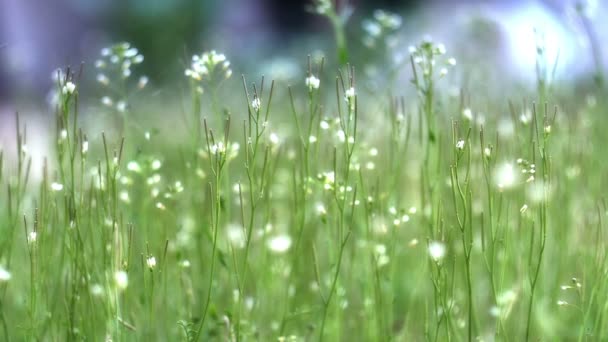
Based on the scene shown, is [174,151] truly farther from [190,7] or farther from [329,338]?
[190,7]

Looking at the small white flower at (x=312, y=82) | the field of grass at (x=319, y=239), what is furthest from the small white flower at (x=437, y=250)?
the small white flower at (x=312, y=82)

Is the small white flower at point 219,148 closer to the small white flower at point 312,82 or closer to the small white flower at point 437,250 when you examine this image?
the small white flower at point 312,82

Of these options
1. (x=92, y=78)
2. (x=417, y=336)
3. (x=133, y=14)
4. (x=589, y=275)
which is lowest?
(x=417, y=336)

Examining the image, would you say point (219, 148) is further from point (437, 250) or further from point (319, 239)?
point (319, 239)

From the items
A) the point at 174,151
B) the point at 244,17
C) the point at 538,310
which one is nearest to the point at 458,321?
the point at 538,310

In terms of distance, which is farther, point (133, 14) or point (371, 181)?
point (133, 14)

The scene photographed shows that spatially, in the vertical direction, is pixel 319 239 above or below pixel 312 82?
below

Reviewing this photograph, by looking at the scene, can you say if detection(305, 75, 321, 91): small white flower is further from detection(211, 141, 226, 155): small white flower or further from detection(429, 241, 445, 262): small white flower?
detection(429, 241, 445, 262): small white flower

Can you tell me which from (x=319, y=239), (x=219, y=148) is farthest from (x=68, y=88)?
(x=319, y=239)
